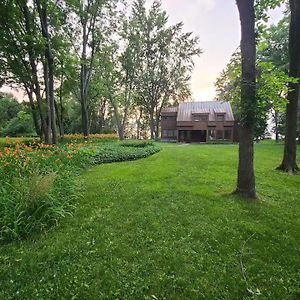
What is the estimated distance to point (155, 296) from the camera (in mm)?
2508

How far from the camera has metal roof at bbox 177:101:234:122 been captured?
3228 centimetres

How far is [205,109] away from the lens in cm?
3331

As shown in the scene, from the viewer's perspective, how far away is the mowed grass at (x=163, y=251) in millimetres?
2615

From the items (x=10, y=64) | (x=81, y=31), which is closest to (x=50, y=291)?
(x=10, y=64)

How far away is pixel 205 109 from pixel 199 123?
244 cm

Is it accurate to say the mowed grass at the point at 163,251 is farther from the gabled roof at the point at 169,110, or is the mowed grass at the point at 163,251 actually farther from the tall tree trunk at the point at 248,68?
the gabled roof at the point at 169,110

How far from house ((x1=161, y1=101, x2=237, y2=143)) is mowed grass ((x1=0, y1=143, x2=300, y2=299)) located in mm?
27465

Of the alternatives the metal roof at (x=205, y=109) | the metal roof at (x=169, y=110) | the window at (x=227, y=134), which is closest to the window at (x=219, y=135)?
the window at (x=227, y=134)

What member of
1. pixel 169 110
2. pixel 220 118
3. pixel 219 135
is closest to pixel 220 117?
pixel 220 118

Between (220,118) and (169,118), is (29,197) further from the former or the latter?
(169,118)

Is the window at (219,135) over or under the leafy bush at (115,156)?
over

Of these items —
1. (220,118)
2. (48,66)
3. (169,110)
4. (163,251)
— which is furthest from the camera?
(169,110)

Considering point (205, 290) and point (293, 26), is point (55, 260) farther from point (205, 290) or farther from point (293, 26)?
point (293, 26)

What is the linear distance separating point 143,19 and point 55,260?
31.5 meters
